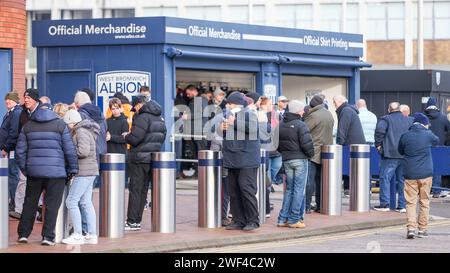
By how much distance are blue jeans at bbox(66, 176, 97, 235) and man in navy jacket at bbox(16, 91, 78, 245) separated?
0.21m

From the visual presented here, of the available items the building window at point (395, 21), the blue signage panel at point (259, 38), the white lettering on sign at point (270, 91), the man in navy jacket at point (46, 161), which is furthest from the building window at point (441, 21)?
the man in navy jacket at point (46, 161)

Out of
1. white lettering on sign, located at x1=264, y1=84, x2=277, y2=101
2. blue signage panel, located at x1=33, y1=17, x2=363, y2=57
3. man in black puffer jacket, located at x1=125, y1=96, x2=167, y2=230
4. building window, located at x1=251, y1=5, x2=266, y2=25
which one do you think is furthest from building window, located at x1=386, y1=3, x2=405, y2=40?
man in black puffer jacket, located at x1=125, y1=96, x2=167, y2=230

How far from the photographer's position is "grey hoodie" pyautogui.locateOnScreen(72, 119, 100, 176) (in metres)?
15.6

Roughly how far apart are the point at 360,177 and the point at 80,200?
6271mm

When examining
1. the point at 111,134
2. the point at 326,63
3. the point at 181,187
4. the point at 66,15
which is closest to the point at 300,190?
the point at 111,134

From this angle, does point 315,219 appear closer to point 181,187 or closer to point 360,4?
point 181,187

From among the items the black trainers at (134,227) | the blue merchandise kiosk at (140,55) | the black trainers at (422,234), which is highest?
the blue merchandise kiosk at (140,55)

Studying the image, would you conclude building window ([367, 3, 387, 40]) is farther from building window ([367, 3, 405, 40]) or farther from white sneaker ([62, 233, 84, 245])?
white sneaker ([62, 233, 84, 245])

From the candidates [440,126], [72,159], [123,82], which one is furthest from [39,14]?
[72,159]

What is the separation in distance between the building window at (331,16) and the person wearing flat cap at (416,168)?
154 feet

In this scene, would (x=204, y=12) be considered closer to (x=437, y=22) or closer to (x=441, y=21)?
(x=437, y=22)

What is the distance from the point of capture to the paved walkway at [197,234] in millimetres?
15297

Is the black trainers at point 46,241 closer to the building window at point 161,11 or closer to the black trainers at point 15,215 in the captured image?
the black trainers at point 15,215

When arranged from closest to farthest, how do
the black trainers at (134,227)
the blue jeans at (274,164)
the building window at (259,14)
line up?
1. the black trainers at (134,227)
2. the blue jeans at (274,164)
3. the building window at (259,14)
